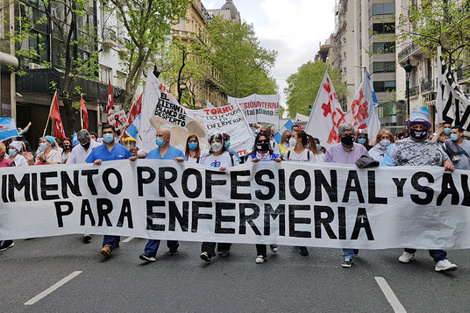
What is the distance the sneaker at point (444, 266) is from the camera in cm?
616

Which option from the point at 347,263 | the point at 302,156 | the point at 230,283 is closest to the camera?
the point at 230,283

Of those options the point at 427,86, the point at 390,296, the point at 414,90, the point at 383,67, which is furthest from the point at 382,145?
the point at 383,67

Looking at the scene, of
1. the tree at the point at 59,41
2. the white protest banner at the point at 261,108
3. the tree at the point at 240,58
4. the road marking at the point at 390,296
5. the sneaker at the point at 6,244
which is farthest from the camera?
the tree at the point at 240,58

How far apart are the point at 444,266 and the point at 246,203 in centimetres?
246

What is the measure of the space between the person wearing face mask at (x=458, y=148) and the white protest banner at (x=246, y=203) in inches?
103

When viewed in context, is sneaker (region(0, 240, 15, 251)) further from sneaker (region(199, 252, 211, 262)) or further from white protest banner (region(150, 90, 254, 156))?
white protest banner (region(150, 90, 254, 156))

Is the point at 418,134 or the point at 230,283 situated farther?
the point at 418,134

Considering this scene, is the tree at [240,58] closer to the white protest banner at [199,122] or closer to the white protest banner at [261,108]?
the white protest banner at [261,108]

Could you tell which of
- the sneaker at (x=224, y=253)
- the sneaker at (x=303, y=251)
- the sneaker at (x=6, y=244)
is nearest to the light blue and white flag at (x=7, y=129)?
the sneaker at (x=6, y=244)

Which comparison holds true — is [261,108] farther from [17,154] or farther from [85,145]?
[85,145]

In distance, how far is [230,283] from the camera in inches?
230

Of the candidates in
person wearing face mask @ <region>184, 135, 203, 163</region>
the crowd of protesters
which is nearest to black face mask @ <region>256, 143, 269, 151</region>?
the crowd of protesters

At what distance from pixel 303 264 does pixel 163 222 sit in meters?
1.88

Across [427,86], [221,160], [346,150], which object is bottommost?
[221,160]
